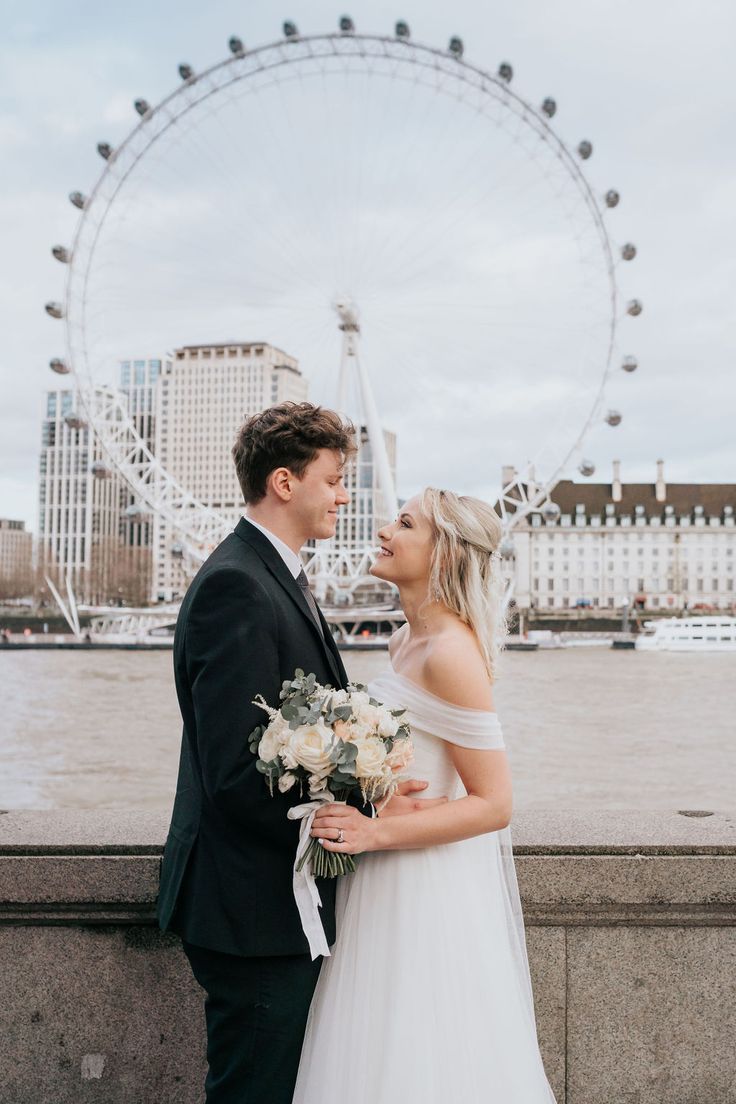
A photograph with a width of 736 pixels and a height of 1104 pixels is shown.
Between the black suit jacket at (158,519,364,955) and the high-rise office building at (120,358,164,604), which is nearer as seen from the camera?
the black suit jacket at (158,519,364,955)

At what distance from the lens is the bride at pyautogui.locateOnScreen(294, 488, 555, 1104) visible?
2078mm

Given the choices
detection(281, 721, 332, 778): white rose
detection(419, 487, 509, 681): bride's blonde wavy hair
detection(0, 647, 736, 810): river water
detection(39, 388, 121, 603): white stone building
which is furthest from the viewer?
detection(39, 388, 121, 603): white stone building

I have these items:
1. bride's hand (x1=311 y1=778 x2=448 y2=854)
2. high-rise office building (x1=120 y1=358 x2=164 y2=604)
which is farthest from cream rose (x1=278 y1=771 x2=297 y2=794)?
high-rise office building (x1=120 y1=358 x2=164 y2=604)

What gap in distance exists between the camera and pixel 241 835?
1.99 m

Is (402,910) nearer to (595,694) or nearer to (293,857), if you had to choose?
(293,857)

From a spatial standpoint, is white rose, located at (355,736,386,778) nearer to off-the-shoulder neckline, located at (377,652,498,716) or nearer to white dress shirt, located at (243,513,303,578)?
off-the-shoulder neckline, located at (377,652,498,716)

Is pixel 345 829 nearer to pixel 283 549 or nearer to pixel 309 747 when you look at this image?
pixel 309 747

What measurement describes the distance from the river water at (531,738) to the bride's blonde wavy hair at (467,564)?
5.70 m

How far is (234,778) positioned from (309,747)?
0.56 feet

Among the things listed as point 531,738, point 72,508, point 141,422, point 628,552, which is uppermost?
point 141,422

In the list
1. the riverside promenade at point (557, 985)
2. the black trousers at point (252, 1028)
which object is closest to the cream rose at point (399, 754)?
the black trousers at point (252, 1028)

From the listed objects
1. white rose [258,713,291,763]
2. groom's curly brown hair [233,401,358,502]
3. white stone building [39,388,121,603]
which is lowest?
white rose [258,713,291,763]

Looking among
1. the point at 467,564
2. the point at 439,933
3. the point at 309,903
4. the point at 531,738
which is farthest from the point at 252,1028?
the point at 531,738

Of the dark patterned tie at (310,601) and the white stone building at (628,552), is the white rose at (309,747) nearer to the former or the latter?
the dark patterned tie at (310,601)
